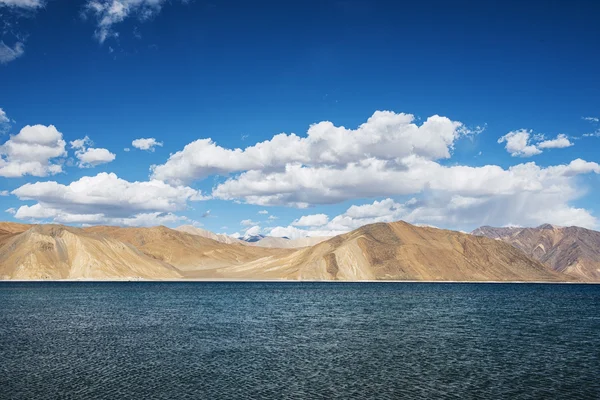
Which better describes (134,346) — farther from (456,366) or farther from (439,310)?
(439,310)

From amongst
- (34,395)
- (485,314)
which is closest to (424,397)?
(34,395)

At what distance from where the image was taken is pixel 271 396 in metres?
31.5

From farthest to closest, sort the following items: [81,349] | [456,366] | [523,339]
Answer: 1. [523,339]
2. [81,349]
3. [456,366]

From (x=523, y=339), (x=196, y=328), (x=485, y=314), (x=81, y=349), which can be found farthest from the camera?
(x=485, y=314)

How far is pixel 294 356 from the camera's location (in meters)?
44.5

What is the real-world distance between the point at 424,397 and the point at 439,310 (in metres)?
61.9

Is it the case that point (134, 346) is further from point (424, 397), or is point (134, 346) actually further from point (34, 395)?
point (424, 397)

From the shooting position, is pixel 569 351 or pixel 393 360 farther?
pixel 569 351

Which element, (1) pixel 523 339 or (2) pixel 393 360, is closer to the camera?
(2) pixel 393 360

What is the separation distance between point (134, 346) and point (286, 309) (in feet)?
144

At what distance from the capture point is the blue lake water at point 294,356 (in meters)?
33.2

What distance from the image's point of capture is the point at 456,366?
40.8 metres

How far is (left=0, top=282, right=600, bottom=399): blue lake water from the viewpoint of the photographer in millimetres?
33188

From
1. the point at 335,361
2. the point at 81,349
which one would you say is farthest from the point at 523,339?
the point at 81,349
